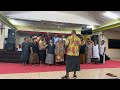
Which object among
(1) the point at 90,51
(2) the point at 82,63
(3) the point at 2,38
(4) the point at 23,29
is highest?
(4) the point at 23,29

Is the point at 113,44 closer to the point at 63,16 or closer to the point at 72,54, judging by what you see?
the point at 63,16

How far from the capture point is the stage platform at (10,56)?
769 centimetres

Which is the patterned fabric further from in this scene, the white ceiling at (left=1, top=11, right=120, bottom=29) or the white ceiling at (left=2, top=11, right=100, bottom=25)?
the white ceiling at (left=2, top=11, right=100, bottom=25)

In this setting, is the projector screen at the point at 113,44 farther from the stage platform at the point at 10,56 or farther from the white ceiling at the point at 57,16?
the stage platform at the point at 10,56

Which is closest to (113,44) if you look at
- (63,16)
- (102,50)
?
(63,16)

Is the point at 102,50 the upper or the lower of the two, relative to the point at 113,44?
lower

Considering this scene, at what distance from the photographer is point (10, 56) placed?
784 cm

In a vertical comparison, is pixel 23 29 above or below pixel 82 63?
above

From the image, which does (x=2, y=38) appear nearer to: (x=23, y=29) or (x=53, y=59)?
(x=23, y=29)

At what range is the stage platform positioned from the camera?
769 cm
